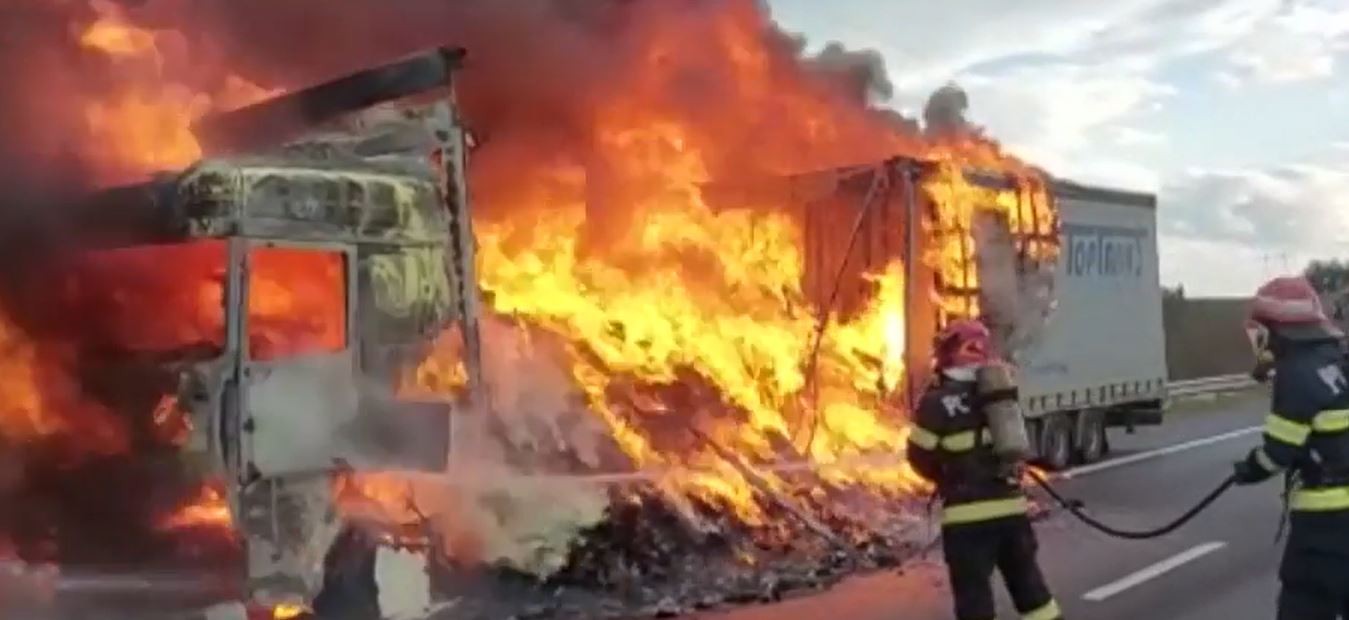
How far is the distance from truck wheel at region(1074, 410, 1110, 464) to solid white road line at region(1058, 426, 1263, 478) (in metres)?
0.12

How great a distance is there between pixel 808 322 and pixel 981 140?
4.02 metres

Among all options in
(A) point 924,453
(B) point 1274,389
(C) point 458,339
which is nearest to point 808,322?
(C) point 458,339

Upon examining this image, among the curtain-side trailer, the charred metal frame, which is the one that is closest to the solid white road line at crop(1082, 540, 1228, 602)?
the curtain-side trailer

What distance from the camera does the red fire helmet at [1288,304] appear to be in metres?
6.03

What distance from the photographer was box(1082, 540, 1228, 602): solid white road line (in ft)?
31.9

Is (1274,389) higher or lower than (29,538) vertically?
higher

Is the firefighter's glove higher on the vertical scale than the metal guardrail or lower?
higher

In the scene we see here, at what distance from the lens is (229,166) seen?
7727 millimetres

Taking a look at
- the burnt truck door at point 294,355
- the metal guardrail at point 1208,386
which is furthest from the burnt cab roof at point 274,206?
the metal guardrail at point 1208,386

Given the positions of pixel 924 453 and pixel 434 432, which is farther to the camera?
pixel 434 432

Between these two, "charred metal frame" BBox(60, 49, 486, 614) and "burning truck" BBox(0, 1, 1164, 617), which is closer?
"charred metal frame" BBox(60, 49, 486, 614)

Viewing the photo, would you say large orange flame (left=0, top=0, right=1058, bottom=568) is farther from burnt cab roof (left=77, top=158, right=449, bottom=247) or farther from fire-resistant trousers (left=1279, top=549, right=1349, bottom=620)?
fire-resistant trousers (left=1279, top=549, right=1349, bottom=620)

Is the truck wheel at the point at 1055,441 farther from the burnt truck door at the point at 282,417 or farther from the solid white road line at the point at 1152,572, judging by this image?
the burnt truck door at the point at 282,417

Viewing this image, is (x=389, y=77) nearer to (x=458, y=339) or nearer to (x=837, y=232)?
(x=458, y=339)
